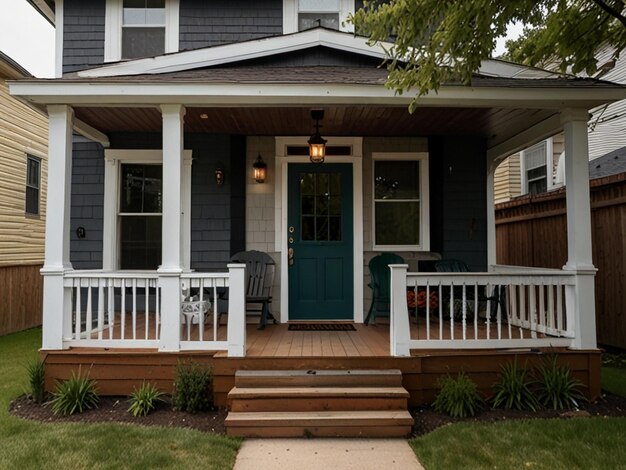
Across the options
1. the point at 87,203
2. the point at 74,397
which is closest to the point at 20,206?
the point at 87,203

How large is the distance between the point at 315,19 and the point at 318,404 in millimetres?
5221

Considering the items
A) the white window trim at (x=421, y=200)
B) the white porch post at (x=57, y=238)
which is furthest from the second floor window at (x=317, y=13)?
the white porch post at (x=57, y=238)

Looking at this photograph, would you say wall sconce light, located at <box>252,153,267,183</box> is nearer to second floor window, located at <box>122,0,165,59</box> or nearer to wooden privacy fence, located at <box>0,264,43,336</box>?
second floor window, located at <box>122,0,165,59</box>

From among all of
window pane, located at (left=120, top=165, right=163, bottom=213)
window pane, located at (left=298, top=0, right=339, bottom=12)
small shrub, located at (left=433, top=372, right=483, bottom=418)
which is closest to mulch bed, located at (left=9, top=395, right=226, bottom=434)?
small shrub, located at (left=433, top=372, right=483, bottom=418)

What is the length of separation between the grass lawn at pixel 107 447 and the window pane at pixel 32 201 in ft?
20.8

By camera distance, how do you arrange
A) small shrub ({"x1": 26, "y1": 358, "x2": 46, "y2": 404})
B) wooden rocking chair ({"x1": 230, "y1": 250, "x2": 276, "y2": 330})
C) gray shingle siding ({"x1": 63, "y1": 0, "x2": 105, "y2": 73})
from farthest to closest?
gray shingle siding ({"x1": 63, "y1": 0, "x2": 105, "y2": 73}) < wooden rocking chair ({"x1": 230, "y1": 250, "x2": 276, "y2": 330}) < small shrub ({"x1": 26, "y1": 358, "x2": 46, "y2": 404})

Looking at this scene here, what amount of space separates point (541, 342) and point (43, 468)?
405cm

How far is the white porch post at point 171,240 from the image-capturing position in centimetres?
391

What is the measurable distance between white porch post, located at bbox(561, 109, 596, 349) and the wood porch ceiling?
60cm

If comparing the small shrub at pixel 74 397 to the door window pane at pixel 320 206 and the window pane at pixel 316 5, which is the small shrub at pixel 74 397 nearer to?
the door window pane at pixel 320 206

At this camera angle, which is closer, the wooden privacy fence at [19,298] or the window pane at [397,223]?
the window pane at [397,223]

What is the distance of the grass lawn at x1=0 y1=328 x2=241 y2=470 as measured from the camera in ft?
9.37

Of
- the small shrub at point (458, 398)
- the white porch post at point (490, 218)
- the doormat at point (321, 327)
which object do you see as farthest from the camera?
the white porch post at point (490, 218)

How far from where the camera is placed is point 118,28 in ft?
20.1
